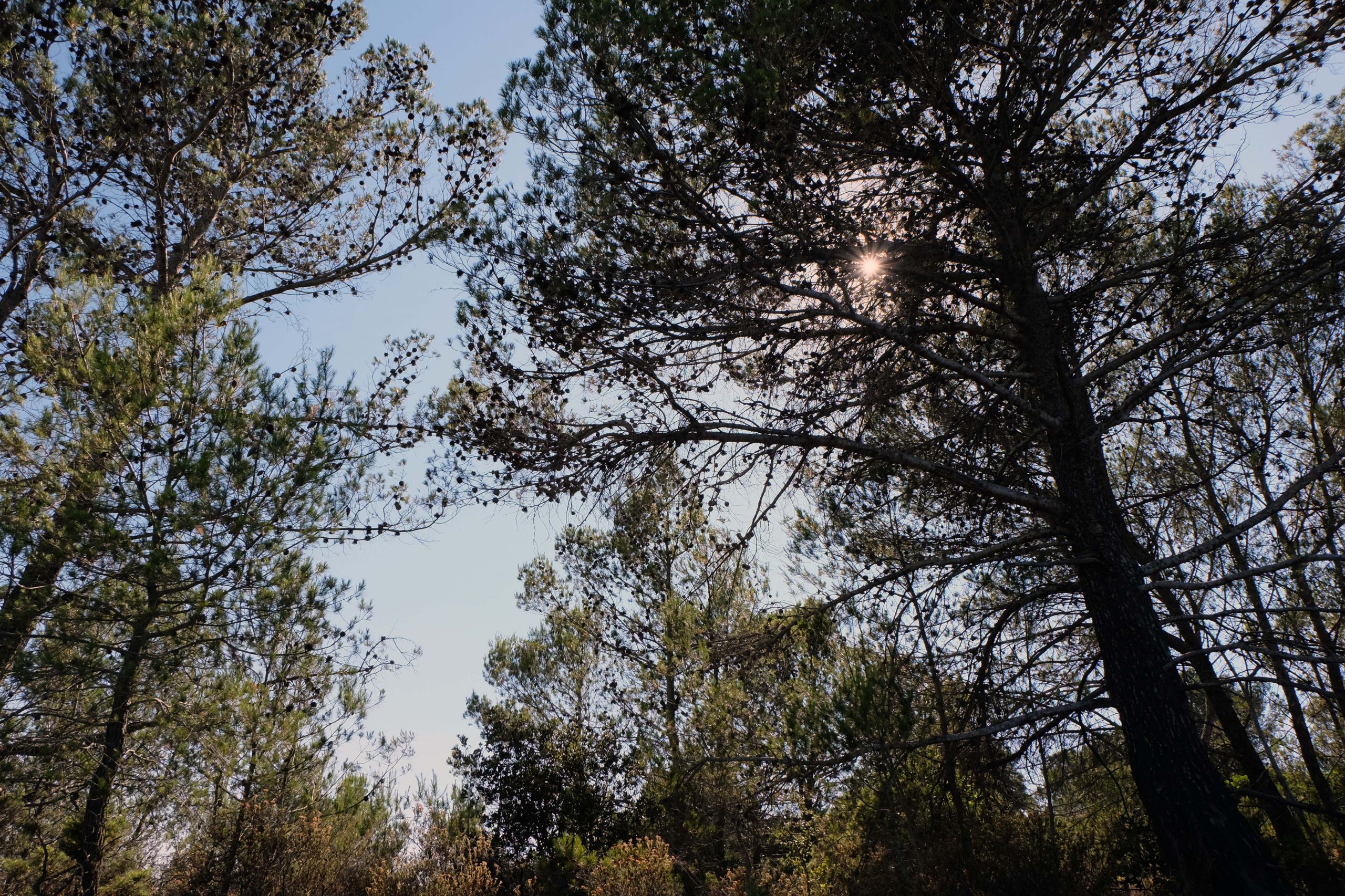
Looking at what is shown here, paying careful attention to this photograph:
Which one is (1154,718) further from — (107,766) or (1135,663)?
(107,766)

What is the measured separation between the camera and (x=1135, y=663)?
4082 millimetres

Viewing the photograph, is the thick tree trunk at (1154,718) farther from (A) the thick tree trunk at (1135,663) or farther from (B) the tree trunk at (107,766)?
(B) the tree trunk at (107,766)

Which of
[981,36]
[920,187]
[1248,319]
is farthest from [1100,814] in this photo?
[981,36]

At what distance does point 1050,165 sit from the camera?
5297 millimetres

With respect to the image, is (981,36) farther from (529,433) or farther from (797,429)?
(529,433)

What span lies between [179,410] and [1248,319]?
7.23 meters

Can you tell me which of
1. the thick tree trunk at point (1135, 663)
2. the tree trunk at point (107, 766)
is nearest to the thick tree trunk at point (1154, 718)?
the thick tree trunk at point (1135, 663)

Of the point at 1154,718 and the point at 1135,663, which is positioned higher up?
the point at 1135,663

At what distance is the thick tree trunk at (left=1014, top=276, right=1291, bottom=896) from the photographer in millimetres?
3555

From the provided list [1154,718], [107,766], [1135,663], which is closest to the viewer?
[1154,718]

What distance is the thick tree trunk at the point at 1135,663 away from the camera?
355cm

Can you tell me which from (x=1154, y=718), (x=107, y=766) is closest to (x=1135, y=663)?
(x=1154, y=718)

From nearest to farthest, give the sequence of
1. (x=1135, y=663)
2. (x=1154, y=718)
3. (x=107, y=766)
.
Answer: (x=1154, y=718) → (x=1135, y=663) → (x=107, y=766)

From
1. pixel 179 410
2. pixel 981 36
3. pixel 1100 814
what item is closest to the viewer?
pixel 981 36
